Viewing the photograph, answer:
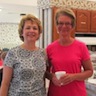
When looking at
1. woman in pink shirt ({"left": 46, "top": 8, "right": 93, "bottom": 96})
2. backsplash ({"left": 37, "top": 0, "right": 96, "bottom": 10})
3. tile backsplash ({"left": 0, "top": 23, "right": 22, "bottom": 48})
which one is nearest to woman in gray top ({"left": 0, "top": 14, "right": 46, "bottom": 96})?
woman in pink shirt ({"left": 46, "top": 8, "right": 93, "bottom": 96})

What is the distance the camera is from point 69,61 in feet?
4.36

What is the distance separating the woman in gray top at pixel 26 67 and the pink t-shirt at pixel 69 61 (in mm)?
106

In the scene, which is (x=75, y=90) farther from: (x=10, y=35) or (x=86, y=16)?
(x=10, y=35)

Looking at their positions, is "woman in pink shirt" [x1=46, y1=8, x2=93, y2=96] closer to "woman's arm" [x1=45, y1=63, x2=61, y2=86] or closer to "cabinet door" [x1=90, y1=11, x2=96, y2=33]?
"woman's arm" [x1=45, y1=63, x2=61, y2=86]

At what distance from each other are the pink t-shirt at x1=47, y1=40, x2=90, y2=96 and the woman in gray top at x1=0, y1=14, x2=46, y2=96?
106mm

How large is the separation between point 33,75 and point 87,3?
7.63ft

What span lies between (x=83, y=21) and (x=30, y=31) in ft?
6.83

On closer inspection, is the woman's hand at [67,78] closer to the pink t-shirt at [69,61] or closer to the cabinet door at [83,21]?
the pink t-shirt at [69,61]

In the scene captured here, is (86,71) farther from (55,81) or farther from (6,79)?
(6,79)

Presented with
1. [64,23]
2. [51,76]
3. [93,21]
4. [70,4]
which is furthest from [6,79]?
[93,21]

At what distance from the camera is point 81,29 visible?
320 cm

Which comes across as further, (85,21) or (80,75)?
(85,21)

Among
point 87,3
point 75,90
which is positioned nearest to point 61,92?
point 75,90

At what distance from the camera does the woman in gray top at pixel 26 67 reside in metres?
1.24
